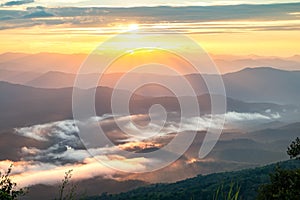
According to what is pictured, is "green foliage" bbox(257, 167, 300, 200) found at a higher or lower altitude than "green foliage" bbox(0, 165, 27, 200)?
lower

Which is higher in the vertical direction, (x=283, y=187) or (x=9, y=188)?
(x=9, y=188)

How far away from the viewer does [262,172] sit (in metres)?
92.2

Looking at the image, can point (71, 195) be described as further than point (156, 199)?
No

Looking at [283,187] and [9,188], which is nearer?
[9,188]

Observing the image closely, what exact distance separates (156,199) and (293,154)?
212 feet

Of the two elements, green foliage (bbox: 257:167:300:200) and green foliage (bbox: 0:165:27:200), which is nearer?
green foliage (bbox: 0:165:27:200)

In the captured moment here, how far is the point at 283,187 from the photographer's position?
588 inches

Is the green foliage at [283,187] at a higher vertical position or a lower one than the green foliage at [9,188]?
lower

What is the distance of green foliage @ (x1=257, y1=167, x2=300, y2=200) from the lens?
1389 cm

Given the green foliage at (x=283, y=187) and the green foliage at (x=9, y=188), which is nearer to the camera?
the green foliage at (x=9, y=188)

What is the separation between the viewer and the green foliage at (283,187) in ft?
45.6

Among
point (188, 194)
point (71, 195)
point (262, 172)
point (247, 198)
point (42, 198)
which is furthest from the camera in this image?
point (42, 198)

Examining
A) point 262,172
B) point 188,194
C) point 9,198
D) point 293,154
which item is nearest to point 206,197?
point 188,194

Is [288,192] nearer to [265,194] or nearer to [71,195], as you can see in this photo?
[265,194]
